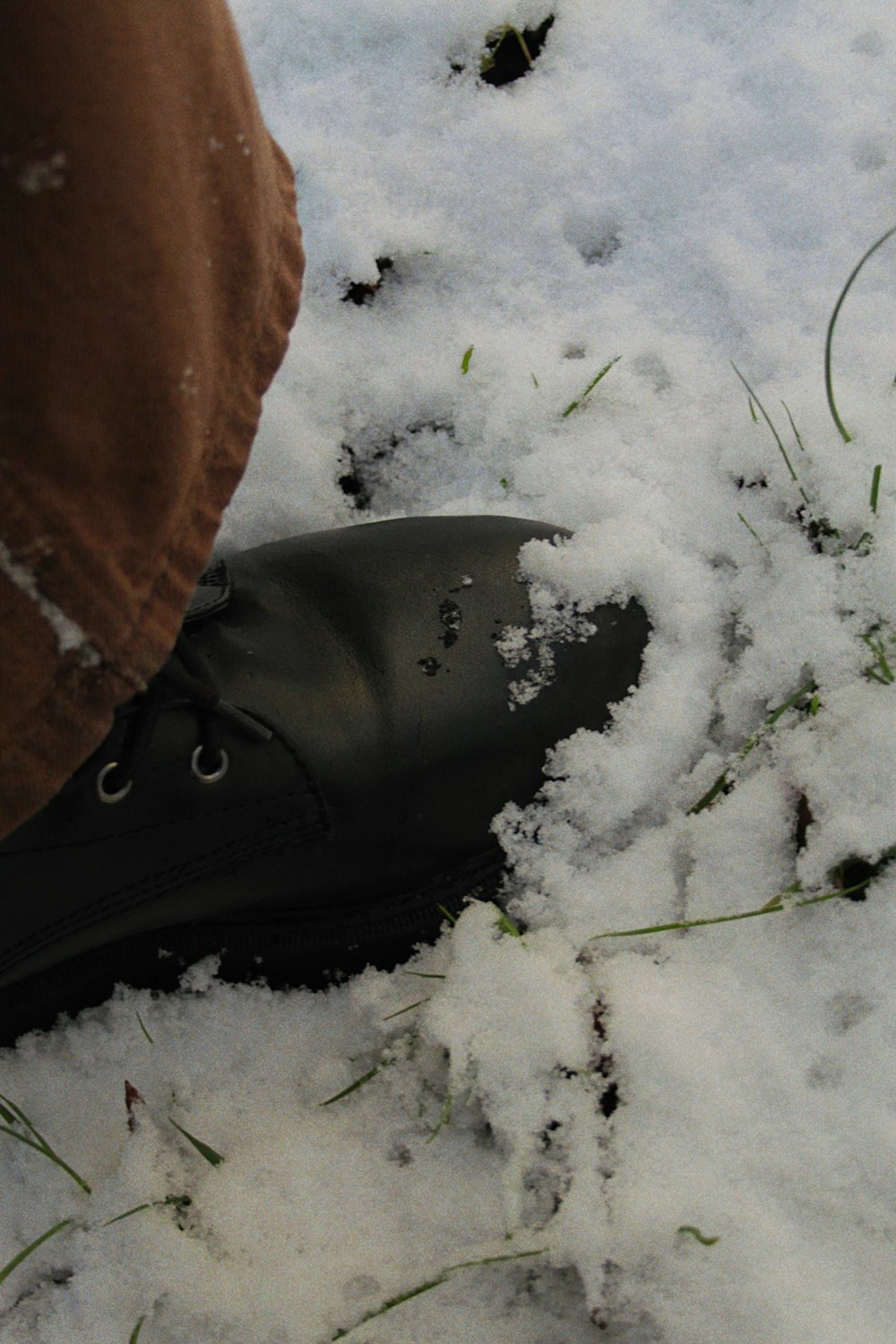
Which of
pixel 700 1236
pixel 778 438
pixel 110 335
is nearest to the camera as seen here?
pixel 110 335

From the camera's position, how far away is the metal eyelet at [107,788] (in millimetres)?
694

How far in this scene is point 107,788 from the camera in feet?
2.30

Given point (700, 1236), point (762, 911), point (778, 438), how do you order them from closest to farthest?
point (700, 1236) < point (762, 911) < point (778, 438)

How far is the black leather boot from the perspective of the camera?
28.3 inches

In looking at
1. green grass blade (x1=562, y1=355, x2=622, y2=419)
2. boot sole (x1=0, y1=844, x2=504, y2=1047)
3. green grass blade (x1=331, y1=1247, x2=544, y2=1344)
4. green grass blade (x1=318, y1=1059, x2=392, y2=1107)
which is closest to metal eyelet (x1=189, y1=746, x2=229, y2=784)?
boot sole (x1=0, y1=844, x2=504, y2=1047)

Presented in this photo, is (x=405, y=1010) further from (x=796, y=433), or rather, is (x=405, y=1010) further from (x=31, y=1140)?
(x=796, y=433)

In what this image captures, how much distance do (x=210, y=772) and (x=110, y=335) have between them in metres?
0.38

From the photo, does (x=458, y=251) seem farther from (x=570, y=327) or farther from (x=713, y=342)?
(x=713, y=342)

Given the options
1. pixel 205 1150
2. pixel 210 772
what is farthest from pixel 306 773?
pixel 205 1150

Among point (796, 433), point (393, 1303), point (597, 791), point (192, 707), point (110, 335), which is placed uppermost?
point (110, 335)

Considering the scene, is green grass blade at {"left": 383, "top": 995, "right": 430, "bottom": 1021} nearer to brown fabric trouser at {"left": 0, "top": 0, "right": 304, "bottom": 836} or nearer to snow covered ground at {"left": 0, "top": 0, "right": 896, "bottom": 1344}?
snow covered ground at {"left": 0, "top": 0, "right": 896, "bottom": 1344}

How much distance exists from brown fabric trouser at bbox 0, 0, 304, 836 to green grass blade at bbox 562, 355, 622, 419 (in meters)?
0.50

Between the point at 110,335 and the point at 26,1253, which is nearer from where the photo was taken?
the point at 110,335

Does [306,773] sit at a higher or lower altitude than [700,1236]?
higher
